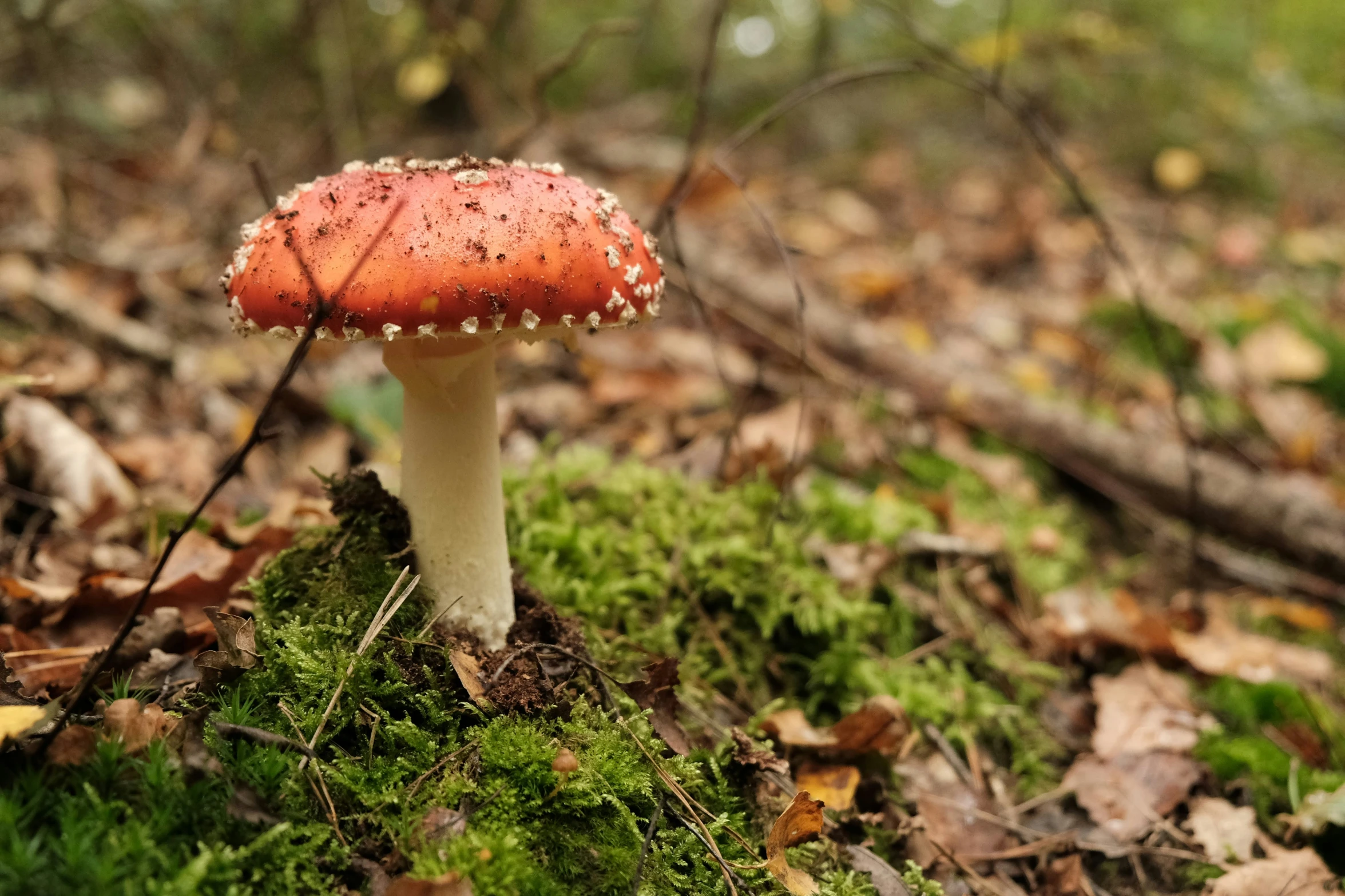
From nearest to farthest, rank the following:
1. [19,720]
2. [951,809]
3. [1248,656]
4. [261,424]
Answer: [261,424] → [19,720] → [951,809] → [1248,656]

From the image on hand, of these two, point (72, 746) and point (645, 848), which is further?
point (645, 848)

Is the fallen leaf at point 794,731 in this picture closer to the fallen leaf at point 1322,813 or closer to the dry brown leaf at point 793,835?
the dry brown leaf at point 793,835

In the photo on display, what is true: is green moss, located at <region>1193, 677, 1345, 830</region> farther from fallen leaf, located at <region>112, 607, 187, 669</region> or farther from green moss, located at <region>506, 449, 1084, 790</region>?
fallen leaf, located at <region>112, 607, 187, 669</region>

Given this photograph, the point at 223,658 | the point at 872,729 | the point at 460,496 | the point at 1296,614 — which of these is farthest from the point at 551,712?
the point at 1296,614

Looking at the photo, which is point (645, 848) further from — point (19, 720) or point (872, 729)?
point (19, 720)

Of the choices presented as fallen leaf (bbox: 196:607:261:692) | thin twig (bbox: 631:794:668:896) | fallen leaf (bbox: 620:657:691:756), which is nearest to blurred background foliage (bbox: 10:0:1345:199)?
fallen leaf (bbox: 620:657:691:756)

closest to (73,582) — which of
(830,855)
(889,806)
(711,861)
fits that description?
(711,861)

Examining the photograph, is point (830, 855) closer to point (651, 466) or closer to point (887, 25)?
point (651, 466)
